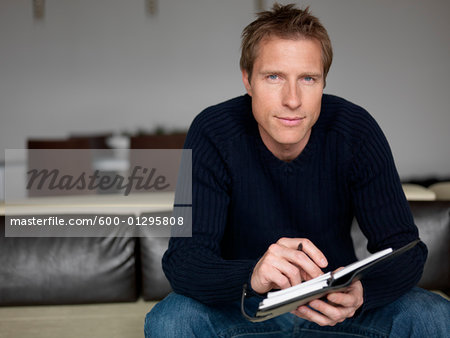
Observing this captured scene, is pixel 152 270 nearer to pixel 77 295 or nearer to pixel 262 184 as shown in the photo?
pixel 77 295

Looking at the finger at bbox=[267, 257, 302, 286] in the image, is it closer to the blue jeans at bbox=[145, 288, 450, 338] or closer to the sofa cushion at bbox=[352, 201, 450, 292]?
the blue jeans at bbox=[145, 288, 450, 338]

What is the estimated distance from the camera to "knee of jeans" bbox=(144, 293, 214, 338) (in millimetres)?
1080

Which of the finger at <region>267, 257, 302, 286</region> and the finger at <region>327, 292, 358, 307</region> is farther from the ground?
the finger at <region>267, 257, 302, 286</region>

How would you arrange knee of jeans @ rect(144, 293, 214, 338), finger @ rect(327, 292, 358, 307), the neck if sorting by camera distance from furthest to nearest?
1. the neck
2. knee of jeans @ rect(144, 293, 214, 338)
3. finger @ rect(327, 292, 358, 307)

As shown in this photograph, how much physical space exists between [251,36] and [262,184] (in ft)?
1.26

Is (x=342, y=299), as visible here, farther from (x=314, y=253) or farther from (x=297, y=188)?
(x=297, y=188)

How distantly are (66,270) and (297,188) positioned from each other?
0.90 metres

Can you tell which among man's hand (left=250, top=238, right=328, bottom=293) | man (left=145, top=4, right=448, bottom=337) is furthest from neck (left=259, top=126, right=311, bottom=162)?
man's hand (left=250, top=238, right=328, bottom=293)

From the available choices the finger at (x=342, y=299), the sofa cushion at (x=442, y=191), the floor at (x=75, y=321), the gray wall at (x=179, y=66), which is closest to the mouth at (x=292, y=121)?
the finger at (x=342, y=299)

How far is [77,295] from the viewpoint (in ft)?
5.58

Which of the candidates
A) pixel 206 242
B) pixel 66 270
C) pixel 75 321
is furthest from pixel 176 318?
pixel 66 270

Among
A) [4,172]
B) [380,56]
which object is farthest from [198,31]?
[4,172]

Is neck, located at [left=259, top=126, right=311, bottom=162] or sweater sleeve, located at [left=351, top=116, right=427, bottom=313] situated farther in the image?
neck, located at [left=259, top=126, right=311, bottom=162]

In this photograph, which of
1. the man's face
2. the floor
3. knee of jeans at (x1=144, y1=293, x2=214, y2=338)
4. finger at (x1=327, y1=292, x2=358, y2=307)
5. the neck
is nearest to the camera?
finger at (x1=327, y1=292, x2=358, y2=307)
